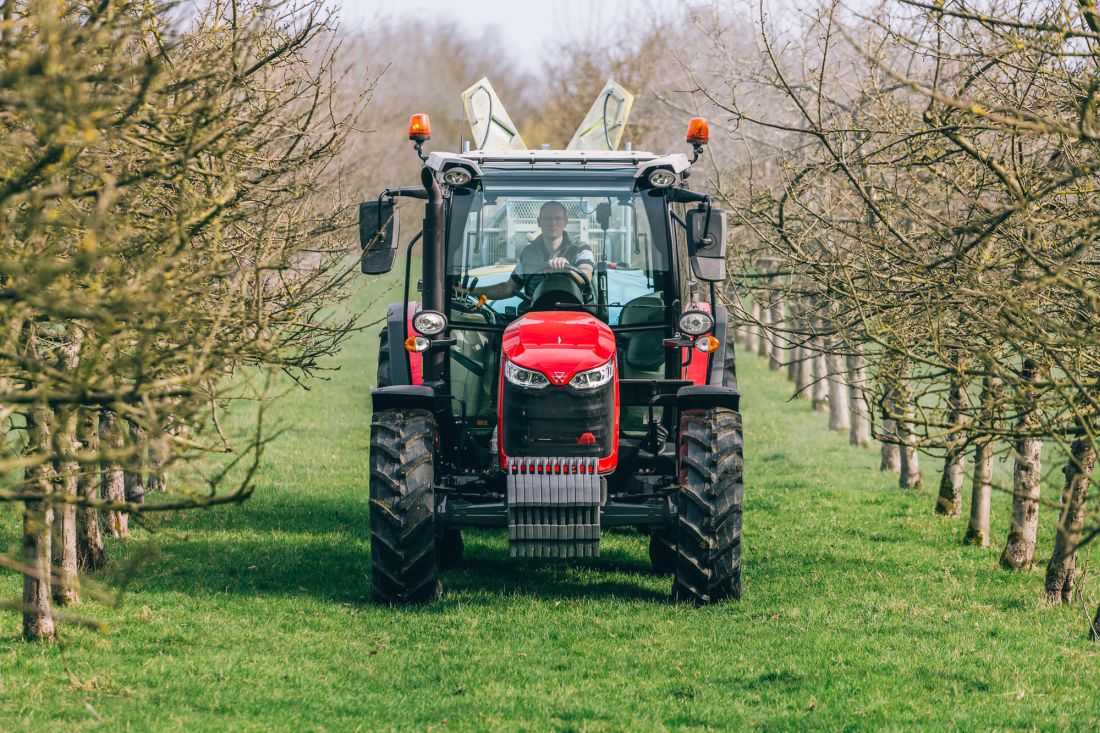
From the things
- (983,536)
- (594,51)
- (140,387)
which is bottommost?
(983,536)

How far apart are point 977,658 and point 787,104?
12.3m

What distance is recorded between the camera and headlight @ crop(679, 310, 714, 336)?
28.4 feet

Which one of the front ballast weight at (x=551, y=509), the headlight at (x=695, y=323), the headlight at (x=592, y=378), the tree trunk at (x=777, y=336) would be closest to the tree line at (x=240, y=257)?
the tree trunk at (x=777, y=336)

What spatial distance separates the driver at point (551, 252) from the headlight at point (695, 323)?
0.75 metres

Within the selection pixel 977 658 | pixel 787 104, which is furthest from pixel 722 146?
pixel 977 658

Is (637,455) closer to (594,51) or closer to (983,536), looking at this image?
(983,536)

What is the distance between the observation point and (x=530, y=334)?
338 inches

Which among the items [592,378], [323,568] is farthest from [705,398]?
[323,568]

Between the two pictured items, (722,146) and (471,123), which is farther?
(722,146)

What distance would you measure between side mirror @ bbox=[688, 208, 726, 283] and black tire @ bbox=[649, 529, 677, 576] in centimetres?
226

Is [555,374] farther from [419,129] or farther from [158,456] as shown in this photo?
[158,456]

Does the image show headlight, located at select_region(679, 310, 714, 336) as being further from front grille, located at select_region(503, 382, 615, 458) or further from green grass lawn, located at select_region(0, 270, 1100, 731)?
green grass lawn, located at select_region(0, 270, 1100, 731)

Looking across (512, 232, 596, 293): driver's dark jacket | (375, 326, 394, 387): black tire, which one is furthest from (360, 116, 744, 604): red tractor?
(375, 326, 394, 387): black tire

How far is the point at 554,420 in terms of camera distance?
840 centimetres
